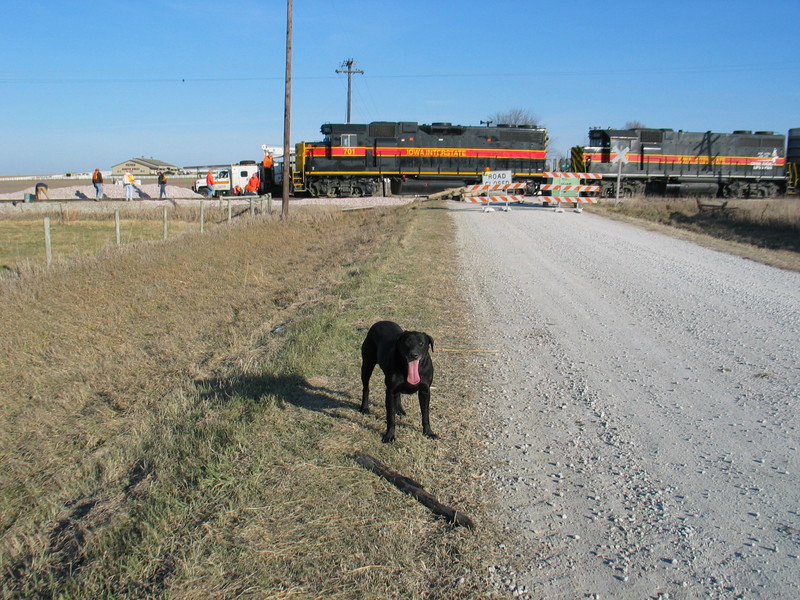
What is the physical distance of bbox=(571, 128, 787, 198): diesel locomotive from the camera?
36.0 meters

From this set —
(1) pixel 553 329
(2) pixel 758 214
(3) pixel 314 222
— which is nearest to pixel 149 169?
(3) pixel 314 222

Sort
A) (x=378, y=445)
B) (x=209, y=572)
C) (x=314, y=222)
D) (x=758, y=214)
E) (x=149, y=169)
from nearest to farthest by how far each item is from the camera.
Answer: (x=209, y=572), (x=378, y=445), (x=758, y=214), (x=314, y=222), (x=149, y=169)

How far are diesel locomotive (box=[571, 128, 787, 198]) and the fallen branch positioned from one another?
1323 inches

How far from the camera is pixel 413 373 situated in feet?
13.7

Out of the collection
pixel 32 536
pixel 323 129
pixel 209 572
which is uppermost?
pixel 323 129

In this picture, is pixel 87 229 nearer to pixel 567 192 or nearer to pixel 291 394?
pixel 567 192

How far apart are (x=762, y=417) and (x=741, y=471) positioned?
1.07 metres

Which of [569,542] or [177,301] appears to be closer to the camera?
[569,542]

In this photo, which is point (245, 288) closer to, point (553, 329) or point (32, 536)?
point (553, 329)

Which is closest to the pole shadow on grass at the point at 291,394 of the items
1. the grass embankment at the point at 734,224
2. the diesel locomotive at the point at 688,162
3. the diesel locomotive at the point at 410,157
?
the grass embankment at the point at 734,224

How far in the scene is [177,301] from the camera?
37.4 feet

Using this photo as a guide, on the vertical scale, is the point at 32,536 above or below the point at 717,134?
below

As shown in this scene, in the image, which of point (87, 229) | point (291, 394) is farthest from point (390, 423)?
point (87, 229)

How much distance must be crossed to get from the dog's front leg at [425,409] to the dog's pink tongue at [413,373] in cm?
15
